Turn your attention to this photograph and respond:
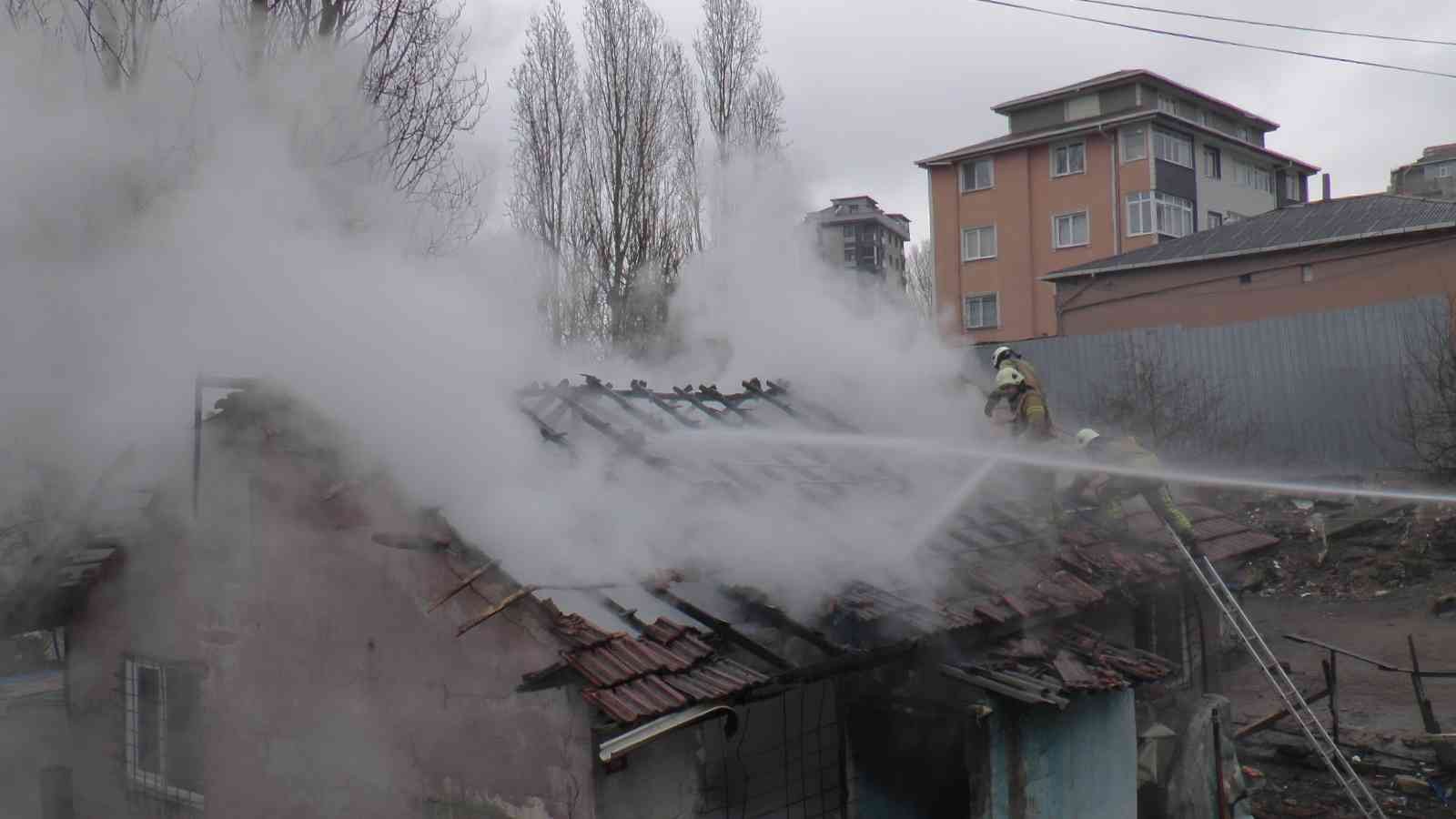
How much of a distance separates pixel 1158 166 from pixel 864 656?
3319 cm

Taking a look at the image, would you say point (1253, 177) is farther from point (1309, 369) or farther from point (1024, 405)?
point (1024, 405)

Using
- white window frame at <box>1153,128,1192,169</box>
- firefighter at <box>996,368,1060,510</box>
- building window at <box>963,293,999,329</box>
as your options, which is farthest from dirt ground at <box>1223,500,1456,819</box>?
white window frame at <box>1153,128,1192,169</box>

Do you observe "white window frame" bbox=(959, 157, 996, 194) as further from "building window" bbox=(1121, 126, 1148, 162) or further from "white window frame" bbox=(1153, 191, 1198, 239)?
"white window frame" bbox=(1153, 191, 1198, 239)

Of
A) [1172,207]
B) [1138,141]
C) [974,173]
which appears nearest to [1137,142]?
[1138,141]

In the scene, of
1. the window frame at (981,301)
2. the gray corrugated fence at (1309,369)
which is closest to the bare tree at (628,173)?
the gray corrugated fence at (1309,369)

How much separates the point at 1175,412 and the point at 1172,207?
15.9 metres

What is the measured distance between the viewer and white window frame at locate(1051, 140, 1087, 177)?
36.0 metres

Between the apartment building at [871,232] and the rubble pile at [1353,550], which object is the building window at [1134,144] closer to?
the rubble pile at [1353,550]

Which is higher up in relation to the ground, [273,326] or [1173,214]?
[1173,214]

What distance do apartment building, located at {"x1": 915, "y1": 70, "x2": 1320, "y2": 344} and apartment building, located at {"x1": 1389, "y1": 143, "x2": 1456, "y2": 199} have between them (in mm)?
4323

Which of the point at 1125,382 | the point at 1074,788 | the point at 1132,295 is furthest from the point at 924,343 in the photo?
the point at 1132,295

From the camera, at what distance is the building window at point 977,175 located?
37.8m

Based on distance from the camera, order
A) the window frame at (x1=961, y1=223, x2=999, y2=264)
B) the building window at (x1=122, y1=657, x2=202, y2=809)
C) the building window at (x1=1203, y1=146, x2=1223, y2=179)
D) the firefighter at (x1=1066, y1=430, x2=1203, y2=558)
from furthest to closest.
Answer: the building window at (x1=1203, y1=146, x2=1223, y2=179)
the window frame at (x1=961, y1=223, x2=999, y2=264)
the firefighter at (x1=1066, y1=430, x2=1203, y2=558)
the building window at (x1=122, y1=657, x2=202, y2=809)

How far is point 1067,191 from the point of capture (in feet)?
119
